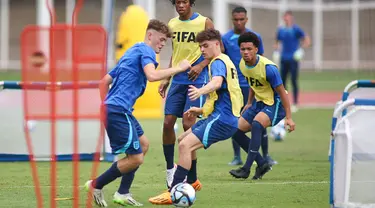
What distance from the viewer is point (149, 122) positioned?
20125 mm

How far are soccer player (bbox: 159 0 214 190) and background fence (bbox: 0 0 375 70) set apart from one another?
101 feet

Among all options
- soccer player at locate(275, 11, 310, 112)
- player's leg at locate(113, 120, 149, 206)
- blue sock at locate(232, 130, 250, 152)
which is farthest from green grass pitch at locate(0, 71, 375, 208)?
soccer player at locate(275, 11, 310, 112)

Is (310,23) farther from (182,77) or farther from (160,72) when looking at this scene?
(160,72)

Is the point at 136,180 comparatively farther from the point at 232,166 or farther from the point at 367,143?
the point at 367,143

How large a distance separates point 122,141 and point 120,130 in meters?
0.11

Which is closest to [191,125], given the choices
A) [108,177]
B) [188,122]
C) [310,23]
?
[188,122]

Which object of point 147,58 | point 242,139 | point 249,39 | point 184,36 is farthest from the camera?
point 242,139

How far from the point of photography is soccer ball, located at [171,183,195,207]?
8.69m

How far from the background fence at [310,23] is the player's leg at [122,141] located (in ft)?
107

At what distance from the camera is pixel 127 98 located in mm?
8875

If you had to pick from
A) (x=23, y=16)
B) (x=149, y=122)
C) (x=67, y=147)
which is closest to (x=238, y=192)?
(x=67, y=147)

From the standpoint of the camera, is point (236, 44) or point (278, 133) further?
point (278, 133)

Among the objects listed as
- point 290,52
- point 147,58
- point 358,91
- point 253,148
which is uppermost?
point 147,58

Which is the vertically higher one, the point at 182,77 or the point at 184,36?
the point at 184,36
